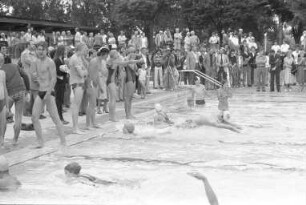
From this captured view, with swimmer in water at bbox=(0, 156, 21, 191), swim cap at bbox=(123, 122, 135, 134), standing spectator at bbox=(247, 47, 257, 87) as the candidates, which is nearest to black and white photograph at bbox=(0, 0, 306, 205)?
swimmer in water at bbox=(0, 156, 21, 191)

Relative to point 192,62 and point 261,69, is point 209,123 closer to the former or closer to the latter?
point 192,62

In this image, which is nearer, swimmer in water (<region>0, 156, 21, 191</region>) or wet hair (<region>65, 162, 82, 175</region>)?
swimmer in water (<region>0, 156, 21, 191</region>)

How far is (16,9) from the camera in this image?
6062cm

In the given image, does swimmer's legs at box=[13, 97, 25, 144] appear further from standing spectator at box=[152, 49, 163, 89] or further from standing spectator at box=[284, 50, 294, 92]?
standing spectator at box=[284, 50, 294, 92]

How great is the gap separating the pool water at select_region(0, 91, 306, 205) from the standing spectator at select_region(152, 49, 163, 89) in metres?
10.2

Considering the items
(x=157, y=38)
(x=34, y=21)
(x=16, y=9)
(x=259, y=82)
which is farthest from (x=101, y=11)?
(x=259, y=82)

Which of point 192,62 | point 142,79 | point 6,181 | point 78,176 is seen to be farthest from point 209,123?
point 192,62

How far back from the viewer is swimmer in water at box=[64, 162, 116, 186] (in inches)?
274

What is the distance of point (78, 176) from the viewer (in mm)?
7105

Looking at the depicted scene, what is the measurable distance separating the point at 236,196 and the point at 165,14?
4463cm

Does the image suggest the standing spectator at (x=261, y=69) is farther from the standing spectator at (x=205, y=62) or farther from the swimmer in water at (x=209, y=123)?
the swimmer in water at (x=209, y=123)

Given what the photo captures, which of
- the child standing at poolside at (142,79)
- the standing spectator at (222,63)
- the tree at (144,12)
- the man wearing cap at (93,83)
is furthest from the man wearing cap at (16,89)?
the tree at (144,12)

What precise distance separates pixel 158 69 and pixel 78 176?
53.8ft

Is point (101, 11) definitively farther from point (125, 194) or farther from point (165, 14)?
point (125, 194)
